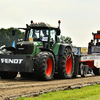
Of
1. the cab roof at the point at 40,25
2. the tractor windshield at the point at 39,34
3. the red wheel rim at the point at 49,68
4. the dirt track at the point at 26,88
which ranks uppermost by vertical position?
the cab roof at the point at 40,25

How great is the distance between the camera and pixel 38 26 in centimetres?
1498

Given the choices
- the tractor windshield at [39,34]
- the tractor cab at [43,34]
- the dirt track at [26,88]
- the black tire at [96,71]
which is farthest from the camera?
the black tire at [96,71]

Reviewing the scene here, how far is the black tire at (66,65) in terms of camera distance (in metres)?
14.9

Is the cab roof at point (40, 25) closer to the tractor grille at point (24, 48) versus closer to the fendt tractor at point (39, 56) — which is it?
the fendt tractor at point (39, 56)

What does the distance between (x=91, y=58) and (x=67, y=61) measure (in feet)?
11.4

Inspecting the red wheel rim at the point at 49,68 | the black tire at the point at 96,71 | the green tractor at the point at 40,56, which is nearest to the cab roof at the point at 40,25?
the green tractor at the point at 40,56

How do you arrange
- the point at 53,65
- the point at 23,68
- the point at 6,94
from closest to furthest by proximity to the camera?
the point at 6,94 → the point at 23,68 → the point at 53,65

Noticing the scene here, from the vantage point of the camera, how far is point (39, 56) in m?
13.2

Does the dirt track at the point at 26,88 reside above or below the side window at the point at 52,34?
below

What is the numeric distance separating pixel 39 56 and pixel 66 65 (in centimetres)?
330

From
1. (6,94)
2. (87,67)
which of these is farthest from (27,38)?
(6,94)

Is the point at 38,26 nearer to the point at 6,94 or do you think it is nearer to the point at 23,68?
the point at 23,68

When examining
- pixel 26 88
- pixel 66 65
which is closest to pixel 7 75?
pixel 66 65

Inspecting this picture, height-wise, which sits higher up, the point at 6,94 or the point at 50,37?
the point at 50,37
